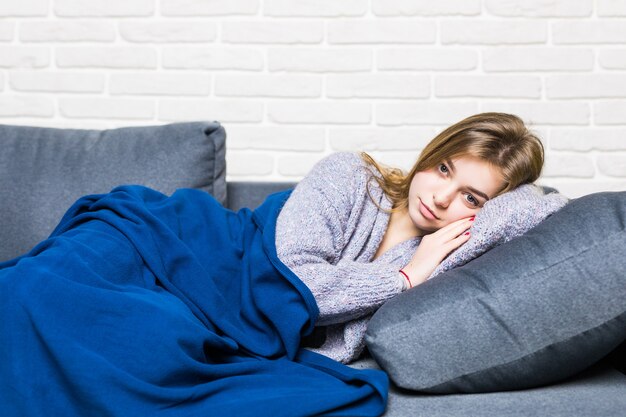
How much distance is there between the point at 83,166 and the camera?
1890 mm

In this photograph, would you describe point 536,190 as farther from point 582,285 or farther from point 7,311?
point 7,311

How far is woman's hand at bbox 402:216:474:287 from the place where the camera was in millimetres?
1515

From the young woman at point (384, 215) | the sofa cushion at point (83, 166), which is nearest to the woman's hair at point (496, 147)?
the young woman at point (384, 215)

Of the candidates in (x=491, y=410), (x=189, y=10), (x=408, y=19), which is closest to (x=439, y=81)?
(x=408, y=19)

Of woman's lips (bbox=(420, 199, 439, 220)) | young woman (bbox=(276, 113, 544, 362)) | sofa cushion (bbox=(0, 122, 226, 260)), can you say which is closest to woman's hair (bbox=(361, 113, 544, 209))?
young woman (bbox=(276, 113, 544, 362))

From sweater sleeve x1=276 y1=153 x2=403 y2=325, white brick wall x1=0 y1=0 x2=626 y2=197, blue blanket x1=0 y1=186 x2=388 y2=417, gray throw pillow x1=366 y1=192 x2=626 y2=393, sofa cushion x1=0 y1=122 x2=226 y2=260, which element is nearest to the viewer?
blue blanket x1=0 y1=186 x2=388 y2=417

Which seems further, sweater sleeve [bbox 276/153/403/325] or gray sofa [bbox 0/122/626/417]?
sweater sleeve [bbox 276/153/403/325]

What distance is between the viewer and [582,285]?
4.07 ft

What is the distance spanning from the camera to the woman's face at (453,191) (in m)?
1.60

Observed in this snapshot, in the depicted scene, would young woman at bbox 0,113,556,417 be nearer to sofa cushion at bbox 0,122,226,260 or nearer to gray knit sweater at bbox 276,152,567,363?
gray knit sweater at bbox 276,152,567,363

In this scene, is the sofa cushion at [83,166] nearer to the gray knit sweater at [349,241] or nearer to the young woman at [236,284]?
the young woman at [236,284]

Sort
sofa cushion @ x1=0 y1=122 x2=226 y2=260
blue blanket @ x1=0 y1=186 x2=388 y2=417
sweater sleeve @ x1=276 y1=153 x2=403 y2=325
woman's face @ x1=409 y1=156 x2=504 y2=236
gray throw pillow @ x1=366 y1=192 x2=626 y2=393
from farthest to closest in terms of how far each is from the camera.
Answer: sofa cushion @ x1=0 y1=122 x2=226 y2=260
woman's face @ x1=409 y1=156 x2=504 y2=236
sweater sleeve @ x1=276 y1=153 x2=403 y2=325
gray throw pillow @ x1=366 y1=192 x2=626 y2=393
blue blanket @ x1=0 y1=186 x2=388 y2=417

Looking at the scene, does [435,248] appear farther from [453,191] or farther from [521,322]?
[521,322]

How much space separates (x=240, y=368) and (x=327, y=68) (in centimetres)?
130
